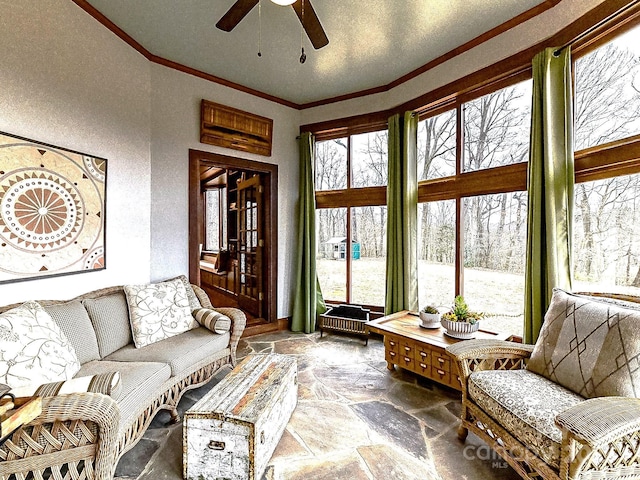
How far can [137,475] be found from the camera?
5.70 ft

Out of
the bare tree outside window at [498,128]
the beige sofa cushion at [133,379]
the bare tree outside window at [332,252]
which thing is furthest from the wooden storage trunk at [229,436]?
the bare tree outside window at [498,128]

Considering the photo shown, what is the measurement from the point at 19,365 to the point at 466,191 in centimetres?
375

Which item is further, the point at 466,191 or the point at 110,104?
the point at 466,191

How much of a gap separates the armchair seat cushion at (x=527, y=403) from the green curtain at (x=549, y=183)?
2.55ft

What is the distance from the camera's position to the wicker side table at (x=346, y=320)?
381 centimetres

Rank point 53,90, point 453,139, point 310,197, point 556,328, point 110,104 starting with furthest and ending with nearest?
point 310,197
point 453,139
point 110,104
point 53,90
point 556,328

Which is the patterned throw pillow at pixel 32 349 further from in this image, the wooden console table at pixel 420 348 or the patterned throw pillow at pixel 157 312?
the wooden console table at pixel 420 348

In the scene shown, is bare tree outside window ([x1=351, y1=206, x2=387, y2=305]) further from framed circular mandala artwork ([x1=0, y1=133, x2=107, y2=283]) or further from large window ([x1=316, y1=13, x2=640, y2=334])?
framed circular mandala artwork ([x1=0, y1=133, x2=107, y2=283])

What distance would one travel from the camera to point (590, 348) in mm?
1688

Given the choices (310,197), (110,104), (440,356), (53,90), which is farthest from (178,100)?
(440,356)

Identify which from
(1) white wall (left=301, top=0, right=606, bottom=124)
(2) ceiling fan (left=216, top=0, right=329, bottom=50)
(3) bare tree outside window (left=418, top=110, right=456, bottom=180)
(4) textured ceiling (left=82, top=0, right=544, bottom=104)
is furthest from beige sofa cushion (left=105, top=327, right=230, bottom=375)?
(1) white wall (left=301, top=0, right=606, bottom=124)

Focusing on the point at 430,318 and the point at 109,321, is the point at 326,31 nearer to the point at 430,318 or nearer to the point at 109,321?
the point at 430,318

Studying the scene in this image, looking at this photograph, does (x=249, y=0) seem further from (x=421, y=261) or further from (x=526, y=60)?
(x=421, y=261)

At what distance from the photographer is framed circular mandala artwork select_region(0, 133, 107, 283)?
2117 millimetres
